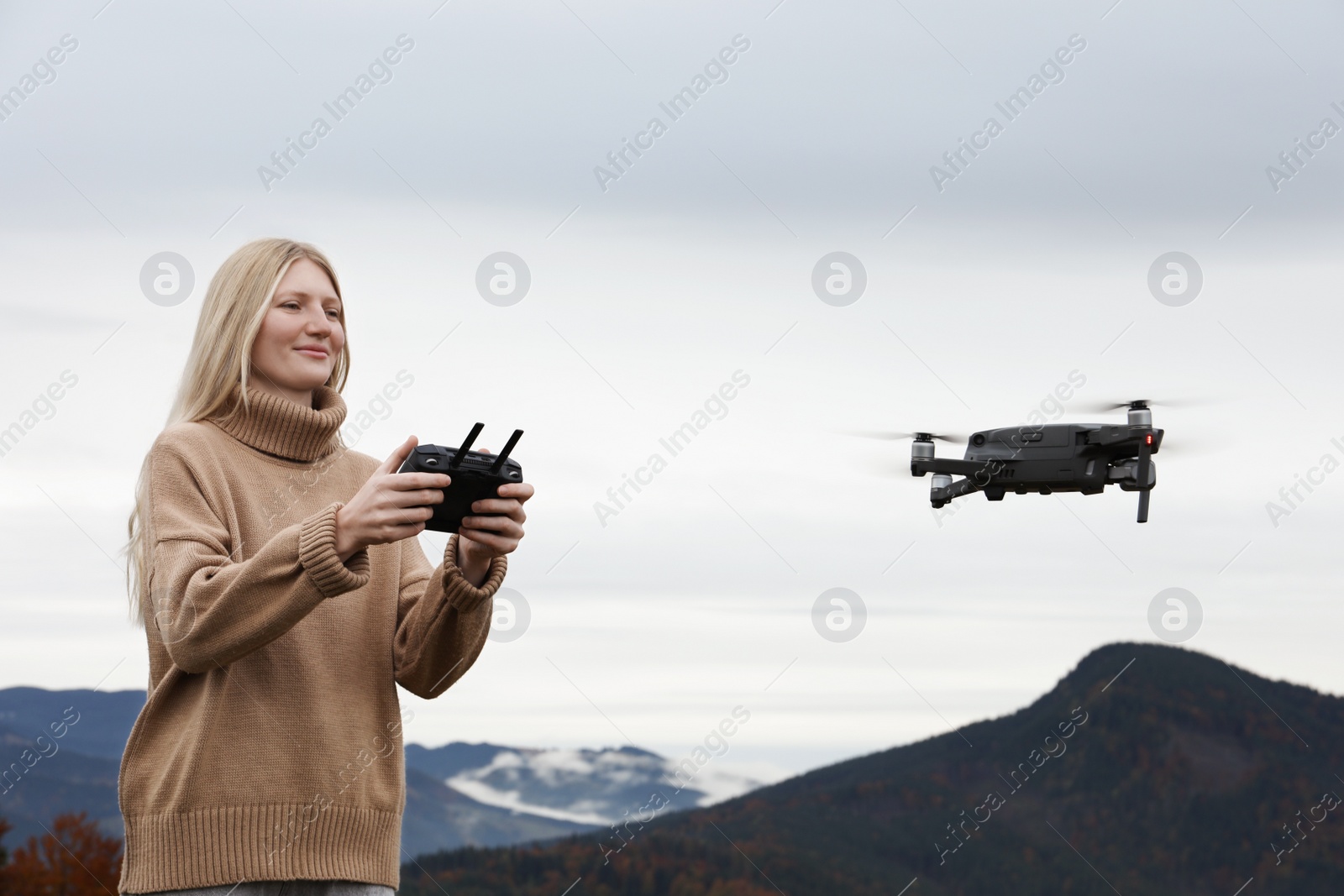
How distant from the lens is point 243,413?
3.18 metres

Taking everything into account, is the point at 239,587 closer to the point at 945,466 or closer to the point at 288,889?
the point at 288,889

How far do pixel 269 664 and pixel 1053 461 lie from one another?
16.4 feet

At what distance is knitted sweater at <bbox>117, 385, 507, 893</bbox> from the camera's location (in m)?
2.72

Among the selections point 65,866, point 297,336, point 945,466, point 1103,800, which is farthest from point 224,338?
point 1103,800

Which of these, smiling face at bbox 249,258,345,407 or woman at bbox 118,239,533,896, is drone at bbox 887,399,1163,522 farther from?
smiling face at bbox 249,258,345,407

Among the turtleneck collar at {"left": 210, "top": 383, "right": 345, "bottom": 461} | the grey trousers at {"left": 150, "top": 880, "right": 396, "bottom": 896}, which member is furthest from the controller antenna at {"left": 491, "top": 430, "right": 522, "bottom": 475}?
the grey trousers at {"left": 150, "top": 880, "right": 396, "bottom": 896}

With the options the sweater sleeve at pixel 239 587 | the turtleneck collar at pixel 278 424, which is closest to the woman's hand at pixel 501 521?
the sweater sleeve at pixel 239 587

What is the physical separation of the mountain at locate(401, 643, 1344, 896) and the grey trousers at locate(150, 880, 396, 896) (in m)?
21.9

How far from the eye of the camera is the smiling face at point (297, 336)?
3146 mm

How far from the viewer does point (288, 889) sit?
2.88m

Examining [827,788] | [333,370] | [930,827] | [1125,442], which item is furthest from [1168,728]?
[333,370]

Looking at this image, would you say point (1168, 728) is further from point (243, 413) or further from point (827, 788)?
point (243, 413)

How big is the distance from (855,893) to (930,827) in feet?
12.9

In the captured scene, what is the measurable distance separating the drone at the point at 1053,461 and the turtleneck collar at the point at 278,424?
4.46 meters
